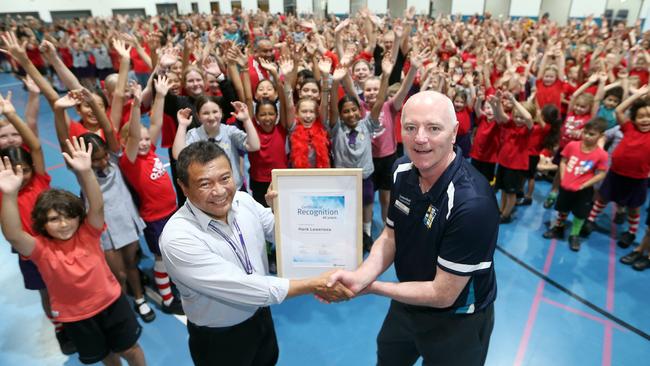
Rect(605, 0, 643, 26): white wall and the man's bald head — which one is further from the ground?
Rect(605, 0, 643, 26): white wall

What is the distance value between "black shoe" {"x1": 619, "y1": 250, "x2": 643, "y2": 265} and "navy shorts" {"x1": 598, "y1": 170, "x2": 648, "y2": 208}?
0.55 m

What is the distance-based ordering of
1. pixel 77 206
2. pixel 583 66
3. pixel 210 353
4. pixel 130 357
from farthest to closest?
pixel 583 66
pixel 130 357
pixel 77 206
pixel 210 353

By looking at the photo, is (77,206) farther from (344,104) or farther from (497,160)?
(497,160)

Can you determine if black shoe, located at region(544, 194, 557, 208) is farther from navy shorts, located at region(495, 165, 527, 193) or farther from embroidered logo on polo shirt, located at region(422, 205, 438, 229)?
embroidered logo on polo shirt, located at region(422, 205, 438, 229)

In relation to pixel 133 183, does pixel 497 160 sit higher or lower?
lower

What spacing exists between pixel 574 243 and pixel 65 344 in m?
5.47

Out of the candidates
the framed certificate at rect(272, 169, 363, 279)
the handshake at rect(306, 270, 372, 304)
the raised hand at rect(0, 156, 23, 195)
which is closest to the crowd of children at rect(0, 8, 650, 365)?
the raised hand at rect(0, 156, 23, 195)

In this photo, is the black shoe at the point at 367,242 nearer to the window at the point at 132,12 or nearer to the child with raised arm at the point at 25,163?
the child with raised arm at the point at 25,163

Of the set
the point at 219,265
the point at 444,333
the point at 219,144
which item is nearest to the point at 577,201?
the point at 444,333

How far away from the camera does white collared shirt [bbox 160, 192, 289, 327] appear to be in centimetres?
175

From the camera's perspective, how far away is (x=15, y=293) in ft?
13.2

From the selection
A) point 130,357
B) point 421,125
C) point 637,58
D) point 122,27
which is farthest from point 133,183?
point 122,27

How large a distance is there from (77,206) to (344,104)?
246 cm

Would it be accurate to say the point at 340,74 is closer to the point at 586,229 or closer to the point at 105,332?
the point at 105,332
